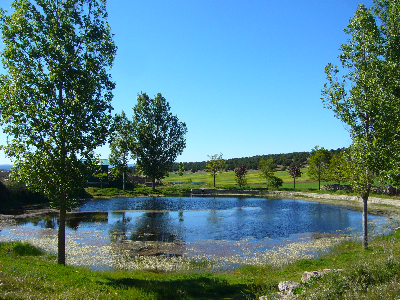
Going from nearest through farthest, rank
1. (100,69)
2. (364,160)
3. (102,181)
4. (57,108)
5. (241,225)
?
(57,108)
(100,69)
(364,160)
(241,225)
(102,181)

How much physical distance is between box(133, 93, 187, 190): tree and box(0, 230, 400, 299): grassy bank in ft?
168

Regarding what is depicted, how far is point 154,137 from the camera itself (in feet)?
210

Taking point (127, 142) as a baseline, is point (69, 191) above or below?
below

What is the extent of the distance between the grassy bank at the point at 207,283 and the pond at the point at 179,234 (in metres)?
3.70

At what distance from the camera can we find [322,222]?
29.5m

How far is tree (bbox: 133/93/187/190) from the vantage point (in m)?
63.2

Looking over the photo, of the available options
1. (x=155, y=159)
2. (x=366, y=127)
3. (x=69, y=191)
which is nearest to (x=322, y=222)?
(x=366, y=127)

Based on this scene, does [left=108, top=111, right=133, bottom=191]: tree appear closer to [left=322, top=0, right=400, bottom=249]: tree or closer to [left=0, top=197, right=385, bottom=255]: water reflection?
[left=0, top=197, right=385, bottom=255]: water reflection

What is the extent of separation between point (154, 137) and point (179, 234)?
41.5m

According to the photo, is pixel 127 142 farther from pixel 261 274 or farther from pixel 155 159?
pixel 261 274

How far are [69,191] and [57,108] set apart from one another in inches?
133

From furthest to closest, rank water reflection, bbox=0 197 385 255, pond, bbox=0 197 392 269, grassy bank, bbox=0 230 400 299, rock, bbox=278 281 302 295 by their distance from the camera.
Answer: water reflection, bbox=0 197 385 255
pond, bbox=0 197 392 269
rock, bbox=278 281 302 295
grassy bank, bbox=0 230 400 299

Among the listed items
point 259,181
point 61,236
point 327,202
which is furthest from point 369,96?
point 259,181

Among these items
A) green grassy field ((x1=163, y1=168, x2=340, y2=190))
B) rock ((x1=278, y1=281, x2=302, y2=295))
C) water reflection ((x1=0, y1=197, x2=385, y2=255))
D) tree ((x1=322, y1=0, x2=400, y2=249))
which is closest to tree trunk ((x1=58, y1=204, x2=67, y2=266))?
water reflection ((x1=0, y1=197, x2=385, y2=255))
